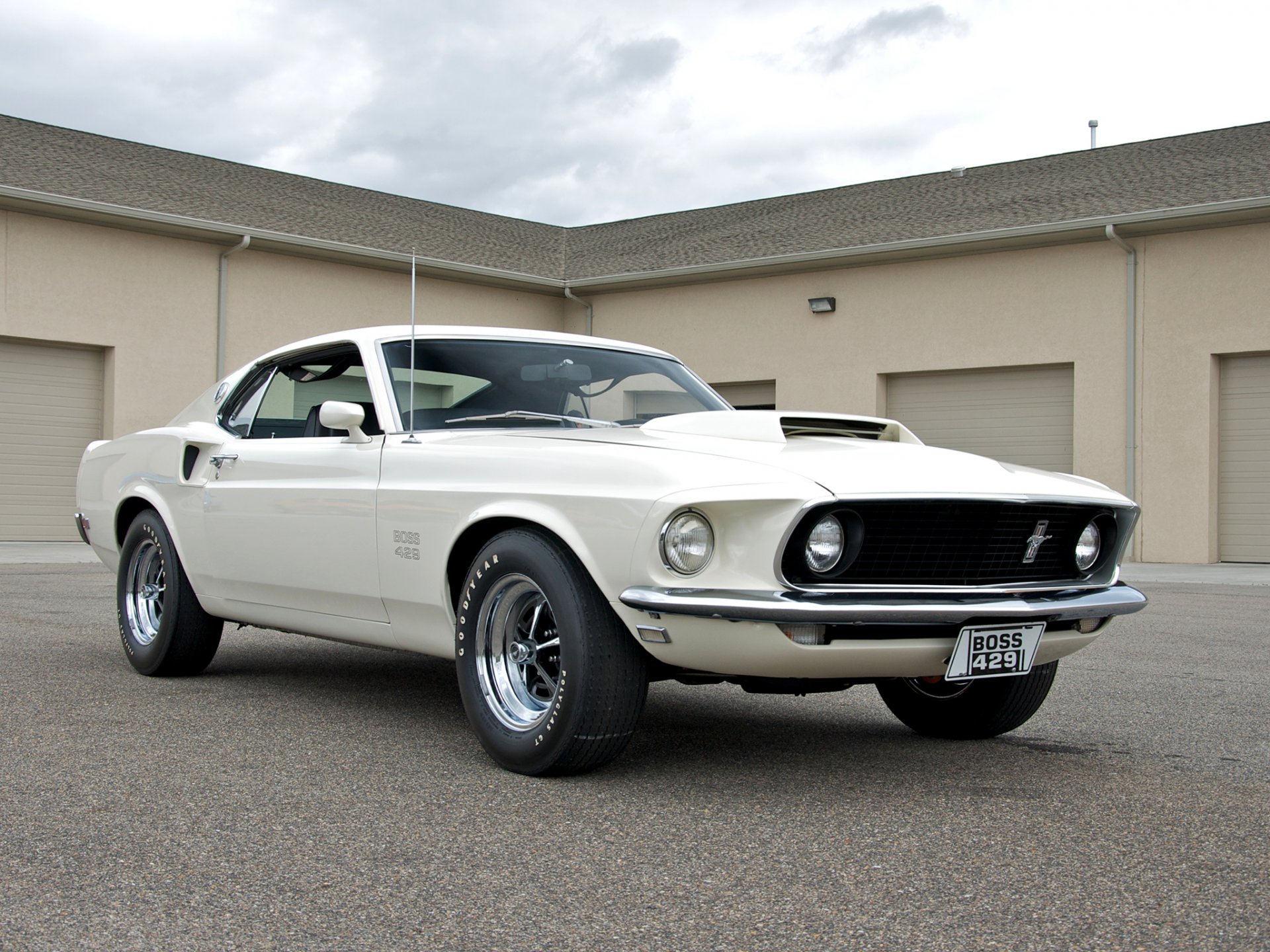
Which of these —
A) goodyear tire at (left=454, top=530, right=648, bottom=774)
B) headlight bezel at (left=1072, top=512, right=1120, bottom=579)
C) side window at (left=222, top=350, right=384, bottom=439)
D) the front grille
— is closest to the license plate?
the front grille

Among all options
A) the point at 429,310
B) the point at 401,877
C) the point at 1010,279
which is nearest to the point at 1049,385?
the point at 1010,279

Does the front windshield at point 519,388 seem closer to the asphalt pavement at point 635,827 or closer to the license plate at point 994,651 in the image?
the asphalt pavement at point 635,827

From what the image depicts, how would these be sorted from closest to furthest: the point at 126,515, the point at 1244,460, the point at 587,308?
the point at 126,515, the point at 1244,460, the point at 587,308

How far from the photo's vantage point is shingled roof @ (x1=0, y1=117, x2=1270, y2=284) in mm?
16500

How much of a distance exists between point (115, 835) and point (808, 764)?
2.02 meters

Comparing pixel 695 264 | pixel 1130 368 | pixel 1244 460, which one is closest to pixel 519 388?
pixel 1130 368

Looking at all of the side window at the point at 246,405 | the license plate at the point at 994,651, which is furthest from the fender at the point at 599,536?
the side window at the point at 246,405

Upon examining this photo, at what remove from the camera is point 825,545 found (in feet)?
11.4

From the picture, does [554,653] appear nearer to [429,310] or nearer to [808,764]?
[808,764]

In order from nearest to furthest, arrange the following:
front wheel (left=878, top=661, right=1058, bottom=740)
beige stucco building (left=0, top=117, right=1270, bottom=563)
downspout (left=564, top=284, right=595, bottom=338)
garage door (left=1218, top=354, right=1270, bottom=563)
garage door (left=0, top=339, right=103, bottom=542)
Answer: front wheel (left=878, top=661, right=1058, bottom=740), garage door (left=1218, top=354, right=1270, bottom=563), beige stucco building (left=0, top=117, right=1270, bottom=563), garage door (left=0, top=339, right=103, bottom=542), downspout (left=564, top=284, right=595, bottom=338)

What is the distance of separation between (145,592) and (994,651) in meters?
3.99

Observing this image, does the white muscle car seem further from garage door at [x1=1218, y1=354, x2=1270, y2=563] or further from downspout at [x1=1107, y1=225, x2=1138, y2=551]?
garage door at [x1=1218, y1=354, x2=1270, y2=563]

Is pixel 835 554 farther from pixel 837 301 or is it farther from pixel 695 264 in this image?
pixel 695 264

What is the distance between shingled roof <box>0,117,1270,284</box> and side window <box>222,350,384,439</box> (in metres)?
11.5
